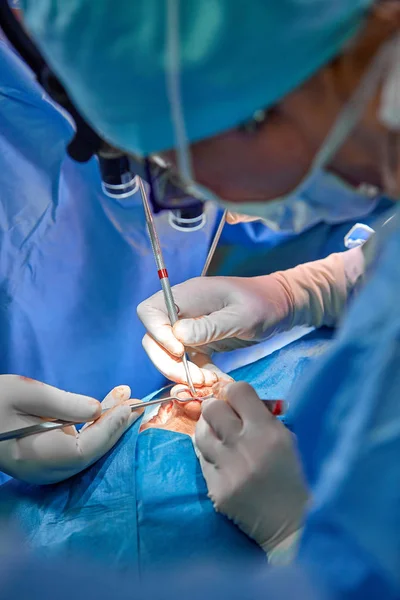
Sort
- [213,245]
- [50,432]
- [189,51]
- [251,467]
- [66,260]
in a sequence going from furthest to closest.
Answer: [213,245]
[66,260]
[50,432]
[251,467]
[189,51]

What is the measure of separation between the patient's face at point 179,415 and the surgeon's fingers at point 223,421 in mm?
216

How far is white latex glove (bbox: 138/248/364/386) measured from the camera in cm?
152

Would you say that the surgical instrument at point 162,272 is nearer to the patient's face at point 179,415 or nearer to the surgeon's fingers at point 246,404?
the patient's face at point 179,415

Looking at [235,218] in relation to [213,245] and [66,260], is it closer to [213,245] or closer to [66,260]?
[213,245]

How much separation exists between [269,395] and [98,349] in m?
0.55

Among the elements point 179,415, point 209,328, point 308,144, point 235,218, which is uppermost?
point 308,144

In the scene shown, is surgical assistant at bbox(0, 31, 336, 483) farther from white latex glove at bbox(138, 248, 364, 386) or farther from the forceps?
white latex glove at bbox(138, 248, 364, 386)

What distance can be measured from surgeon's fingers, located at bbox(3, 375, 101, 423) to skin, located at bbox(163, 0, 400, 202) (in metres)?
0.73

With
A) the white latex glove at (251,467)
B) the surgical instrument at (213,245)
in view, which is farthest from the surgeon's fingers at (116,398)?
the surgical instrument at (213,245)

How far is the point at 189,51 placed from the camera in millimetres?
662

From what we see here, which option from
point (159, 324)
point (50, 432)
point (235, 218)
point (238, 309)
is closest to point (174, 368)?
point (159, 324)

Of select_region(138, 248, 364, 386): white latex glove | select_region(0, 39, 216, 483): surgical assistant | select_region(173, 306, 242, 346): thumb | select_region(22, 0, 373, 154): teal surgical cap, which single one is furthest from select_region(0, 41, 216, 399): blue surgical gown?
select_region(22, 0, 373, 154): teal surgical cap

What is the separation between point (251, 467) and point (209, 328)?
480 mm

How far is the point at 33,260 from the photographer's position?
165 centimetres
